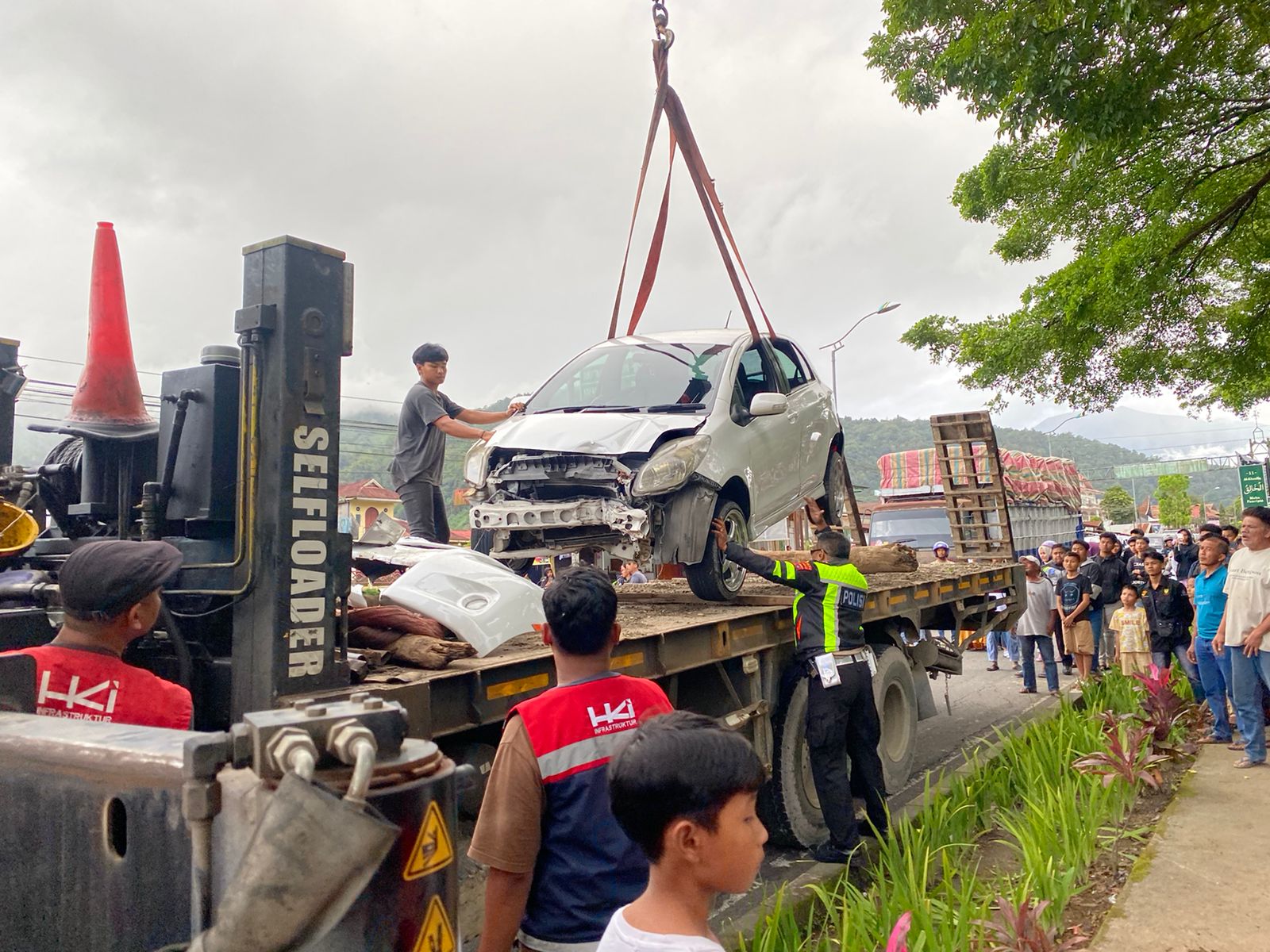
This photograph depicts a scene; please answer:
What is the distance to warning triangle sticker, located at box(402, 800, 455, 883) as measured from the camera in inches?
49.8

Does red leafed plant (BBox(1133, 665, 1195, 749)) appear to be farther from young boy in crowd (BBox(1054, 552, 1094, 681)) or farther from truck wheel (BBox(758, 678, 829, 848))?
truck wheel (BBox(758, 678, 829, 848))

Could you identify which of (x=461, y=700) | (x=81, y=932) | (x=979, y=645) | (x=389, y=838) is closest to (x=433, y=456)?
(x=461, y=700)

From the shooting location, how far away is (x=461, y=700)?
3117 mm

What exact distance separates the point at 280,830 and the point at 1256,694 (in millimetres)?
7317

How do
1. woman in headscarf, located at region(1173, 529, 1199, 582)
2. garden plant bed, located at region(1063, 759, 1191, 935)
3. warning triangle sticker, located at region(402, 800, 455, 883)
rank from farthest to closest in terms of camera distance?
woman in headscarf, located at region(1173, 529, 1199, 582), garden plant bed, located at region(1063, 759, 1191, 935), warning triangle sticker, located at region(402, 800, 455, 883)

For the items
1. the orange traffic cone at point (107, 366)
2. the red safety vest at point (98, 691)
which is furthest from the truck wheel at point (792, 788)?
the red safety vest at point (98, 691)

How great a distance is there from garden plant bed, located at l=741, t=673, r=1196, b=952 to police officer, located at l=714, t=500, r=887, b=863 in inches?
10.1

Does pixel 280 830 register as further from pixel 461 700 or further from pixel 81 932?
pixel 461 700

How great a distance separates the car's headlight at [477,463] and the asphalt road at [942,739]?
262 cm

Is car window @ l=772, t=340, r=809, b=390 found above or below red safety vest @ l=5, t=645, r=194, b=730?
above

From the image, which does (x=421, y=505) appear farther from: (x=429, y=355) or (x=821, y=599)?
(x=821, y=599)

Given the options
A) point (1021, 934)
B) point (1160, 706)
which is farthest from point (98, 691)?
point (1160, 706)

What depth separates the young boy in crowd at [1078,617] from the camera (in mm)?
10336

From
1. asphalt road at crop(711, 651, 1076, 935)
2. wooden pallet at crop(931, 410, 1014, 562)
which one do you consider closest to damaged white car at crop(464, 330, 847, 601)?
asphalt road at crop(711, 651, 1076, 935)
